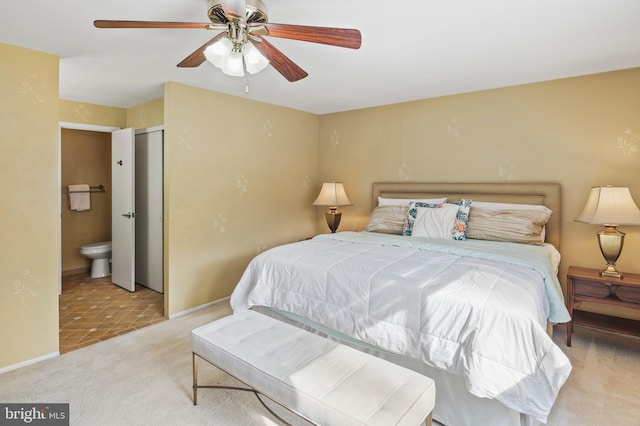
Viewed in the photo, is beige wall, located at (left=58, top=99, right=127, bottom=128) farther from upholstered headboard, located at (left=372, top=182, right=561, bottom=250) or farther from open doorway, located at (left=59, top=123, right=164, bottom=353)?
upholstered headboard, located at (left=372, top=182, right=561, bottom=250)

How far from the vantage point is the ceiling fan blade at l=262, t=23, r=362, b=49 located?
1587 millimetres

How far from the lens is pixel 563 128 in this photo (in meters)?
3.19

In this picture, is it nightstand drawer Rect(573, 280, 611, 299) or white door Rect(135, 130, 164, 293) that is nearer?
nightstand drawer Rect(573, 280, 611, 299)

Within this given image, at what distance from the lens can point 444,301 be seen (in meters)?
1.83

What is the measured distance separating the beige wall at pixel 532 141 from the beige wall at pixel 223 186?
44.5 inches

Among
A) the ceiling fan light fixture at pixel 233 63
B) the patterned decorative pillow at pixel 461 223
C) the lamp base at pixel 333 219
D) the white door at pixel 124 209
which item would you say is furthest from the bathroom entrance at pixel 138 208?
the patterned decorative pillow at pixel 461 223

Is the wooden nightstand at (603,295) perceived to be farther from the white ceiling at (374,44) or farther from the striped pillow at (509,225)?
the white ceiling at (374,44)

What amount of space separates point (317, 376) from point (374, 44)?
2224 mm

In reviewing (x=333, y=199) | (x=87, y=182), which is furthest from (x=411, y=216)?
(x=87, y=182)

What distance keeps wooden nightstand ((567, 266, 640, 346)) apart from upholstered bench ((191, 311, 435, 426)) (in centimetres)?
209

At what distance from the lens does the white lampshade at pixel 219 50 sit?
70.8 inches

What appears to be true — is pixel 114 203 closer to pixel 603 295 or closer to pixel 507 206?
pixel 507 206

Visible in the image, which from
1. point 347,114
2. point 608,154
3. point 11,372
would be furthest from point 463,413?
point 347,114

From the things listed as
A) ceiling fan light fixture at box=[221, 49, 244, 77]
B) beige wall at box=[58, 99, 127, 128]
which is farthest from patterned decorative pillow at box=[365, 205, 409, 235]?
beige wall at box=[58, 99, 127, 128]
